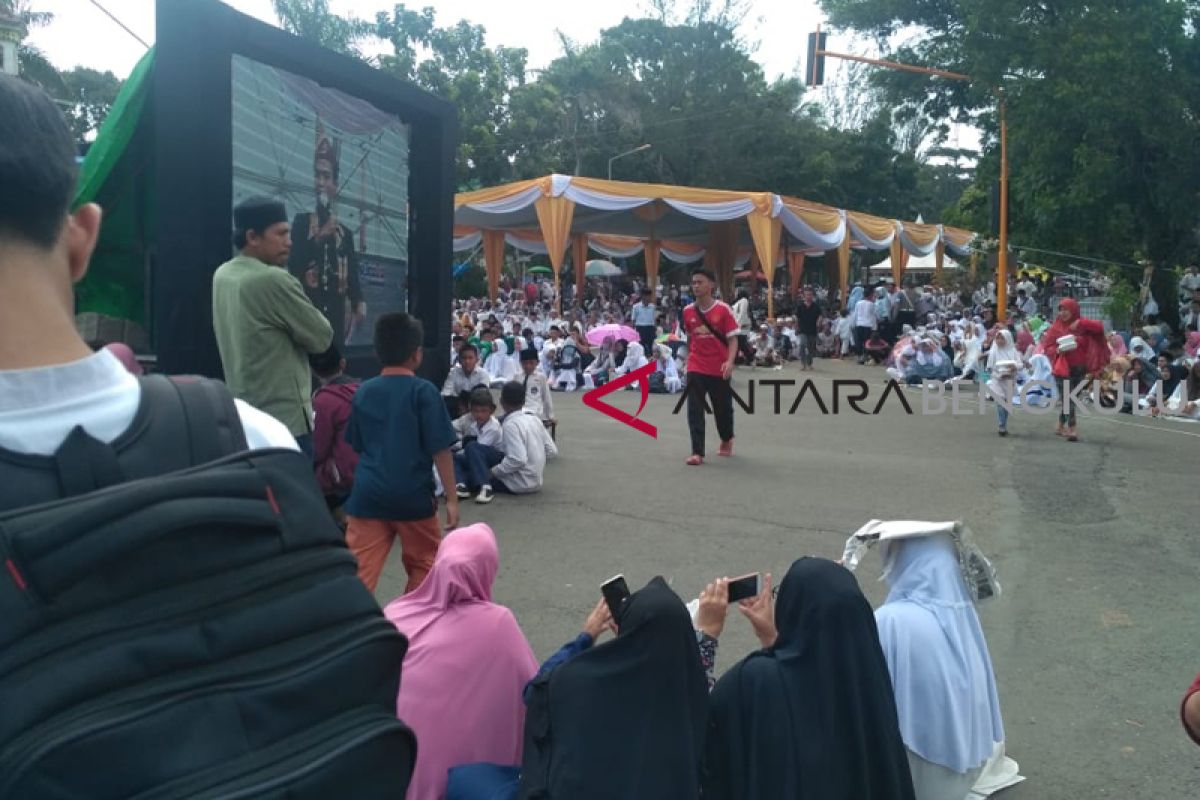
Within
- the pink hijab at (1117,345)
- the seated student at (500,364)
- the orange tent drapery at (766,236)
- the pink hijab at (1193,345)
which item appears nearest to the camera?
the pink hijab at (1193,345)

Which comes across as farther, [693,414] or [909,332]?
[909,332]

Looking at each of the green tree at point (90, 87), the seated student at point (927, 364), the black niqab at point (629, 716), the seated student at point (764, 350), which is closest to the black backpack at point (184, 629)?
the black niqab at point (629, 716)

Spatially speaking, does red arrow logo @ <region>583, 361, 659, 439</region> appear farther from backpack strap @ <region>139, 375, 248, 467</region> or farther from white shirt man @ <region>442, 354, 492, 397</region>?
backpack strap @ <region>139, 375, 248, 467</region>

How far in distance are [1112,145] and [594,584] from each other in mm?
16780

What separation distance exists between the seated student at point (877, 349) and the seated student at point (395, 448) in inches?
744

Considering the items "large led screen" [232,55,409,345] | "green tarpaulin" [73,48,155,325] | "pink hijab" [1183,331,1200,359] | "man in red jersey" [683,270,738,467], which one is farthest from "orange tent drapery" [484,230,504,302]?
"green tarpaulin" [73,48,155,325]

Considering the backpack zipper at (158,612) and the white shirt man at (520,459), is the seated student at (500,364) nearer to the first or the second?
the white shirt man at (520,459)

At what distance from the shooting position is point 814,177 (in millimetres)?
45250

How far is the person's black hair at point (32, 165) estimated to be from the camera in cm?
114

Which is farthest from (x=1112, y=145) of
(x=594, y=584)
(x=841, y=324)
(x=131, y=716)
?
(x=131, y=716)

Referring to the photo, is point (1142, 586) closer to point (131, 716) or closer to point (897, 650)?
point (897, 650)

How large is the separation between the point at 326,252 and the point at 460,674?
320cm

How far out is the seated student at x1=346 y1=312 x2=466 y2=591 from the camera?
15.2 feet

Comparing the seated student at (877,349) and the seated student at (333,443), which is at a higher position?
the seated student at (877,349)
